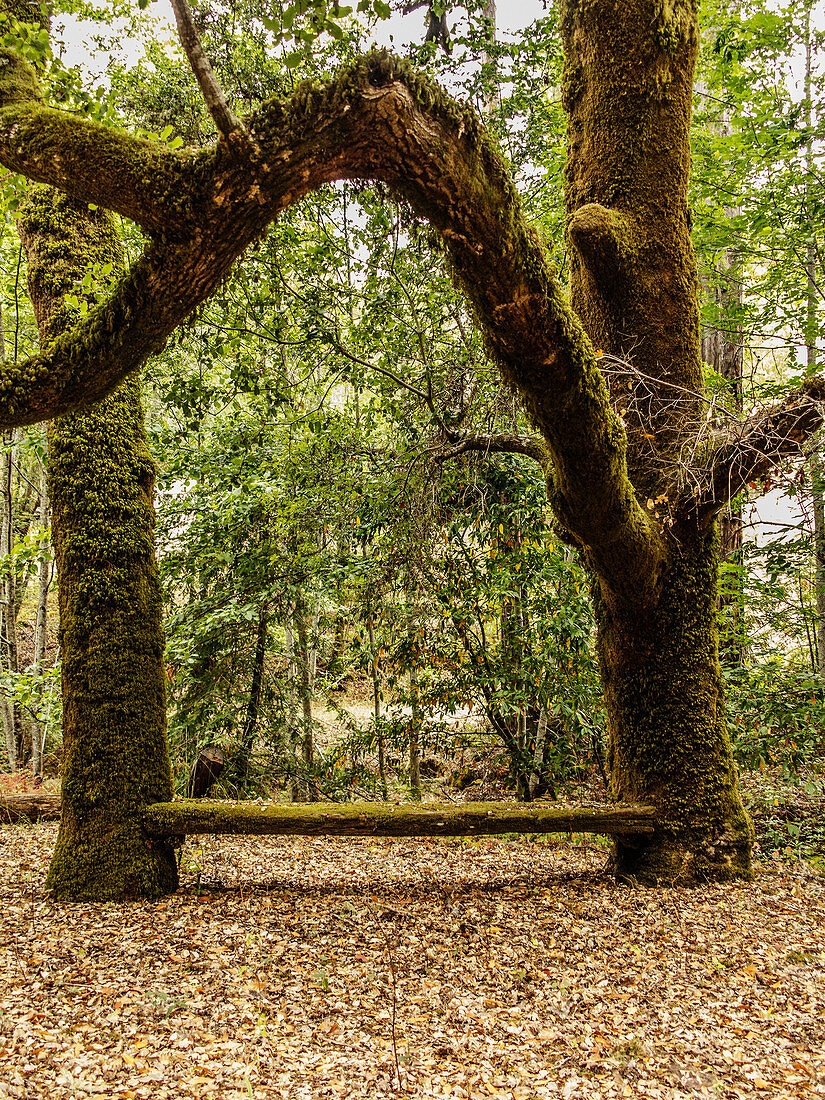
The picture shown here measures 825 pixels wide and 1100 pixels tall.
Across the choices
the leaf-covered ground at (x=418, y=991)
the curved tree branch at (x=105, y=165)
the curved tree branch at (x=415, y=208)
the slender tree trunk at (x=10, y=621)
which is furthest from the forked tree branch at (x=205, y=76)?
the slender tree trunk at (x=10, y=621)

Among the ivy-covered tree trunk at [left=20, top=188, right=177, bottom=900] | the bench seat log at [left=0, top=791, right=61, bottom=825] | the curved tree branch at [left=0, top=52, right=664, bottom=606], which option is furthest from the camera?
the bench seat log at [left=0, top=791, right=61, bottom=825]

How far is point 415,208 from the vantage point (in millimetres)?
3076

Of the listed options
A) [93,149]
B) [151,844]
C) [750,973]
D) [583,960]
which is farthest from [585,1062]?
[93,149]

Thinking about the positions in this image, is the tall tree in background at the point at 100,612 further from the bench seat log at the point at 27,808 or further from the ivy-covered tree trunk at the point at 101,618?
the bench seat log at the point at 27,808

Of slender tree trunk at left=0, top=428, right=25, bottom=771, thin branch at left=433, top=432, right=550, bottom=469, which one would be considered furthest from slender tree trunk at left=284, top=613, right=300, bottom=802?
slender tree trunk at left=0, top=428, right=25, bottom=771

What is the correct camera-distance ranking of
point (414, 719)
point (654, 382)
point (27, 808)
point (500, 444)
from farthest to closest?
A: point (414, 719) < point (27, 808) < point (500, 444) < point (654, 382)

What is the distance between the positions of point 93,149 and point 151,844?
4.00 m

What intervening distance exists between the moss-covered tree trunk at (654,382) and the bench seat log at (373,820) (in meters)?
0.30

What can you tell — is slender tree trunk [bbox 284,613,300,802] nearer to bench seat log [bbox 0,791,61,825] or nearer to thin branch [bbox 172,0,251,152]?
bench seat log [bbox 0,791,61,825]

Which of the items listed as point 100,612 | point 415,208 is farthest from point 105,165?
point 100,612

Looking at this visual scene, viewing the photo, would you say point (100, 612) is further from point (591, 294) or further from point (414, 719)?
point (591, 294)

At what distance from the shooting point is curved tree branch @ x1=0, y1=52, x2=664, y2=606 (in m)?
2.69

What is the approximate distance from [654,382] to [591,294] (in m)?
0.90

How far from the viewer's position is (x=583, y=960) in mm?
3268
